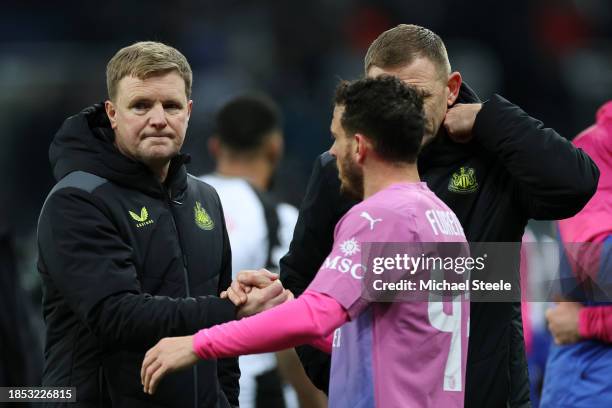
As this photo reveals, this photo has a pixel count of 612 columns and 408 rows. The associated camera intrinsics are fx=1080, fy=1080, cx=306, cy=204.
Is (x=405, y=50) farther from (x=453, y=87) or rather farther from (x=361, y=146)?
(x=361, y=146)

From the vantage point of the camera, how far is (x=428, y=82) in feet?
13.1

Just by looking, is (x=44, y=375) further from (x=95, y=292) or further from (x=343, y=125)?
(x=343, y=125)

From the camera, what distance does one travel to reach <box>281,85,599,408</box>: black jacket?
389 centimetres

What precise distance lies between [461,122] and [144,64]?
120cm

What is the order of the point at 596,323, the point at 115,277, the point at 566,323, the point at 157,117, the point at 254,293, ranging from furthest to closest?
the point at 566,323
the point at 596,323
the point at 157,117
the point at 254,293
the point at 115,277

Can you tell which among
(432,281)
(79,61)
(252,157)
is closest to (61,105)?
(79,61)

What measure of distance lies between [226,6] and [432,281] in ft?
50.0

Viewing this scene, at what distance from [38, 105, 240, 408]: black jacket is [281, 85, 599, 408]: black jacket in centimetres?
61

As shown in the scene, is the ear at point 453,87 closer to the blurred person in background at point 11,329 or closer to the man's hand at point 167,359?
the man's hand at point 167,359

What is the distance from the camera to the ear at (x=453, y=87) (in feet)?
13.5

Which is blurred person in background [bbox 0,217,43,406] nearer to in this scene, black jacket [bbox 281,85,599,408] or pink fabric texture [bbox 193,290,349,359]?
black jacket [bbox 281,85,599,408]

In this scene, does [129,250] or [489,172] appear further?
[489,172]

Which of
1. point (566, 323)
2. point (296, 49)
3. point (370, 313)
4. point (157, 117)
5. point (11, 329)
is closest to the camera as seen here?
point (370, 313)

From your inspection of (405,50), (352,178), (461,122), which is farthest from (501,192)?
(352,178)
